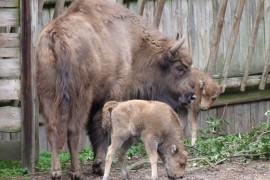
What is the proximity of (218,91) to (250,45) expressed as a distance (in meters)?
1.46

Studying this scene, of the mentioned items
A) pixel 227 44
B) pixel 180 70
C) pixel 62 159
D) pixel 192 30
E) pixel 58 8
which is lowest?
pixel 62 159

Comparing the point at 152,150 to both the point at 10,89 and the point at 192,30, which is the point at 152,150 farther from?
the point at 192,30

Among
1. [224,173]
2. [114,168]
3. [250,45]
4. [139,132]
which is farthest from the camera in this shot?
[250,45]

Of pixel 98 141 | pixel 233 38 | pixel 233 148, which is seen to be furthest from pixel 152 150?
pixel 233 38

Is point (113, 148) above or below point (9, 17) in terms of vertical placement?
below

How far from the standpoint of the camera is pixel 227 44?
13648 mm

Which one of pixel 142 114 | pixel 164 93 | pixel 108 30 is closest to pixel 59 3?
pixel 108 30

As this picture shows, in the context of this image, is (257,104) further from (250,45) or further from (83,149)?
(83,149)

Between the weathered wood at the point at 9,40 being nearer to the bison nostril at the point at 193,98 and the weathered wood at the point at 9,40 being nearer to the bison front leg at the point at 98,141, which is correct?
the bison front leg at the point at 98,141

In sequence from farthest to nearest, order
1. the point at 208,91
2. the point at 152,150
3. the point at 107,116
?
the point at 208,91 < the point at 107,116 < the point at 152,150

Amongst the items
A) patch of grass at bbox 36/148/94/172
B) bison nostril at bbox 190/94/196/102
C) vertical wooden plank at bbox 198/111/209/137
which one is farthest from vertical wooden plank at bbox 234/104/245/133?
patch of grass at bbox 36/148/94/172

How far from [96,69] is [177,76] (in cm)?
190

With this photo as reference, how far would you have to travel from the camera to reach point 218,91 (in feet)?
39.5

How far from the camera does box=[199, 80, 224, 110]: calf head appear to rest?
1191 cm
